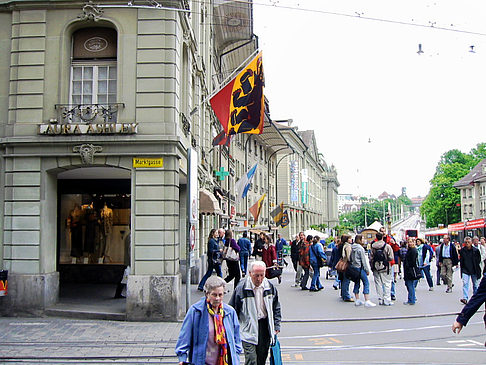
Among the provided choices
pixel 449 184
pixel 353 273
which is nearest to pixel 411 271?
pixel 353 273

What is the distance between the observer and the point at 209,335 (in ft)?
16.5

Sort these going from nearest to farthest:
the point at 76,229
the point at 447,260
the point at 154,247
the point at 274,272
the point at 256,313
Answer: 1. the point at 256,313
2. the point at 154,247
3. the point at 274,272
4. the point at 76,229
5. the point at 447,260

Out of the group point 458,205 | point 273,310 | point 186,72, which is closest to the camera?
point 273,310

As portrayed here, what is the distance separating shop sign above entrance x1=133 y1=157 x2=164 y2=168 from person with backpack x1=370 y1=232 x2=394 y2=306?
6.17 metres

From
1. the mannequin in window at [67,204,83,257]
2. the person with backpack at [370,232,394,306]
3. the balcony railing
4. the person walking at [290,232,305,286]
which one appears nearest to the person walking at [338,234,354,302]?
the person with backpack at [370,232,394,306]

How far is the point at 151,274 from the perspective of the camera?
476 inches

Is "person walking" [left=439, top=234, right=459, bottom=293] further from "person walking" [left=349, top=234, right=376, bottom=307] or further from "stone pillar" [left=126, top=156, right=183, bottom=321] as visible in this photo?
"stone pillar" [left=126, top=156, right=183, bottom=321]

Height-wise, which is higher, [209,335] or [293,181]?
[293,181]

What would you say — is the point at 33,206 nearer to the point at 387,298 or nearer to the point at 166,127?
the point at 166,127

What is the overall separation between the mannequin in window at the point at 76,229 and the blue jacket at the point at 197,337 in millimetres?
12941

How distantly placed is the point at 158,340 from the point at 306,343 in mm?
2684

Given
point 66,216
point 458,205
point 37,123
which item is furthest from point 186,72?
point 458,205

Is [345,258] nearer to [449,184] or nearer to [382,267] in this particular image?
[382,267]

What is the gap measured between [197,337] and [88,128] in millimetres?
8496
